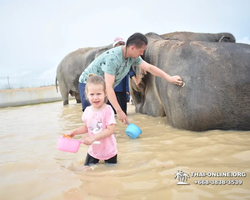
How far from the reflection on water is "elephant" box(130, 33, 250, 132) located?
15 cm

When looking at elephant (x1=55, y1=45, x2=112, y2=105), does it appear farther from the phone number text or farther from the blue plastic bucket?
the phone number text

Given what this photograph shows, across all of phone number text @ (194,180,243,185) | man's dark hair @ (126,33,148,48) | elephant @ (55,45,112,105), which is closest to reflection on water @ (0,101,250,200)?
phone number text @ (194,180,243,185)

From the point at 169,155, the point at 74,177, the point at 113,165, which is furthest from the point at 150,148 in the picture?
the point at 74,177

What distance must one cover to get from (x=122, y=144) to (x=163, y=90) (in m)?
1.05

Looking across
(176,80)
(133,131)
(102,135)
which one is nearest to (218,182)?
(102,135)

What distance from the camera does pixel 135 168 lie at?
1.78 m

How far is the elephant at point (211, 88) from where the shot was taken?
2.66 metres

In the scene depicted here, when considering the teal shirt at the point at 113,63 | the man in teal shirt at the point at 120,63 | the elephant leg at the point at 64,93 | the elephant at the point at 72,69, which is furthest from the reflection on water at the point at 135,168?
the elephant leg at the point at 64,93

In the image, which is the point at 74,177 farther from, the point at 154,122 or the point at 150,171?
the point at 154,122

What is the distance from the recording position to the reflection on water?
1394 mm

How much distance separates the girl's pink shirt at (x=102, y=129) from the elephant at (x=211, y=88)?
1119mm

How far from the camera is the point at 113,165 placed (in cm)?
191

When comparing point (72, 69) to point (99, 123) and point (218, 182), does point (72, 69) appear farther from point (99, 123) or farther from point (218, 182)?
point (218, 182)

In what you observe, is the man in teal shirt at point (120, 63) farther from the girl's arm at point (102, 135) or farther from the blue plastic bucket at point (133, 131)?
the girl's arm at point (102, 135)
